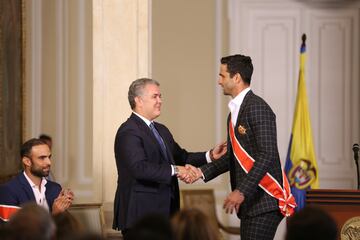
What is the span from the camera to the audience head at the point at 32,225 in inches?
107

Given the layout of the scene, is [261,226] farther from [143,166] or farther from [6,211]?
[6,211]

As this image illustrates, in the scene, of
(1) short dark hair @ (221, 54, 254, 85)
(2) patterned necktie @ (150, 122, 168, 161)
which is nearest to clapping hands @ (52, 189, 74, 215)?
(2) patterned necktie @ (150, 122, 168, 161)

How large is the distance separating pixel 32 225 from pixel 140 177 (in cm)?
181

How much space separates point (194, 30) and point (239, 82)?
12.3 ft

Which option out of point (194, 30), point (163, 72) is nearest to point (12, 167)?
point (163, 72)

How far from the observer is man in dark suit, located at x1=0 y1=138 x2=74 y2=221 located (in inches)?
180

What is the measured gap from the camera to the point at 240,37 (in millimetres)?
8578

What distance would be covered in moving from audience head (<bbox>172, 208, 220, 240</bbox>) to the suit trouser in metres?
1.56

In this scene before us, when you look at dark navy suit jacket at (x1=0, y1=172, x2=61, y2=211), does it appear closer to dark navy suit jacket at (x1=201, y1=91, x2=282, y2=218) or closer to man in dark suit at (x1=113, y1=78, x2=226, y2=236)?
man in dark suit at (x1=113, y1=78, x2=226, y2=236)

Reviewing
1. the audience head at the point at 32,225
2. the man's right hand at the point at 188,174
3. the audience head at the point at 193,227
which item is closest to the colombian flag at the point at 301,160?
the man's right hand at the point at 188,174

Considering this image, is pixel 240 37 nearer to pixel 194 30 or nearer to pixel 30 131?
pixel 194 30

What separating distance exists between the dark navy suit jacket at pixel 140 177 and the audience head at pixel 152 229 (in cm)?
182

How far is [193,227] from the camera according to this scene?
301 cm

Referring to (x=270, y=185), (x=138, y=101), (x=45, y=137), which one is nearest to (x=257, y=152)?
(x=270, y=185)
